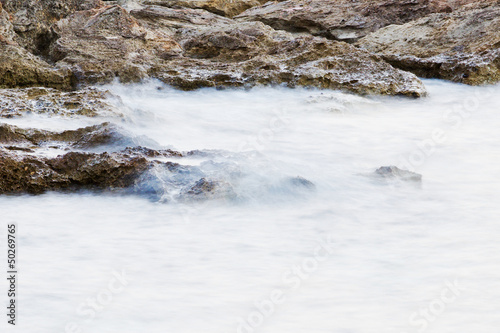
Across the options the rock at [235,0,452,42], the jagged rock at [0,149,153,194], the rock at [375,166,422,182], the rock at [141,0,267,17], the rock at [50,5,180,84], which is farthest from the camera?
the rock at [141,0,267,17]

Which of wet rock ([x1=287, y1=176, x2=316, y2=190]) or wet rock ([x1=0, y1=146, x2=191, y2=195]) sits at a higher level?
wet rock ([x1=287, y1=176, x2=316, y2=190])

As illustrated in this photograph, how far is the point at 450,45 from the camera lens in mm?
7484

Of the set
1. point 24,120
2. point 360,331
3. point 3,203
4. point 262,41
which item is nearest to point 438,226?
point 360,331

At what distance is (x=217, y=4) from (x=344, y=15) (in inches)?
128

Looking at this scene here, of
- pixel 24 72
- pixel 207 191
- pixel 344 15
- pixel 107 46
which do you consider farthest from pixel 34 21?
pixel 207 191

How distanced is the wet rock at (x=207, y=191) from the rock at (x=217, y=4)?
855 centimetres

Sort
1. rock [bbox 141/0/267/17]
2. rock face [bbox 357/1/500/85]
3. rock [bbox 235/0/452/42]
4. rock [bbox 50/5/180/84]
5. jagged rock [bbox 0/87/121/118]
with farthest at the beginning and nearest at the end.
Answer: rock [bbox 141/0/267/17] < rock [bbox 235/0/452/42] < rock face [bbox 357/1/500/85] < rock [bbox 50/5/180/84] < jagged rock [bbox 0/87/121/118]

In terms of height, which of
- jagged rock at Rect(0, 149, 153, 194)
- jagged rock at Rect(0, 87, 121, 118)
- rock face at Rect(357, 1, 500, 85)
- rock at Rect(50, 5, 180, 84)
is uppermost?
rock face at Rect(357, 1, 500, 85)

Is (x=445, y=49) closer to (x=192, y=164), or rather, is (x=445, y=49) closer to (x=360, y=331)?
(x=192, y=164)

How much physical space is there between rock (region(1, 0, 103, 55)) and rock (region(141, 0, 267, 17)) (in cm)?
324

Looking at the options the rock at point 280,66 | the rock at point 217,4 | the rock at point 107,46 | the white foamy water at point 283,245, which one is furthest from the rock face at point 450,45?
the rock at point 217,4

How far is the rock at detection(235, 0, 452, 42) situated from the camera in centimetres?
948

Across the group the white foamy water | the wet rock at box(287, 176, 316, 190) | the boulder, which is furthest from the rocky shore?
the boulder

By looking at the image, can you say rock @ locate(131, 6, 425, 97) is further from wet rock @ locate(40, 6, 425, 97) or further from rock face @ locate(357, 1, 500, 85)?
rock face @ locate(357, 1, 500, 85)
